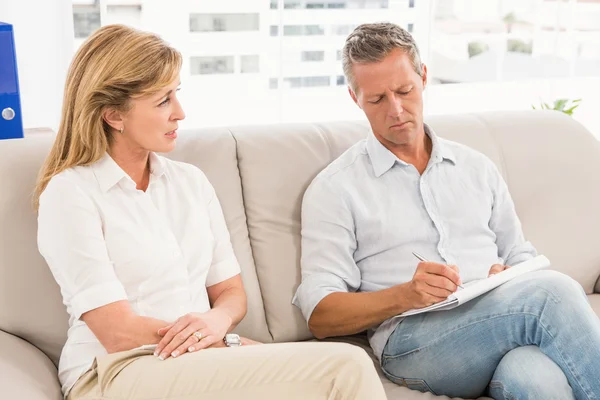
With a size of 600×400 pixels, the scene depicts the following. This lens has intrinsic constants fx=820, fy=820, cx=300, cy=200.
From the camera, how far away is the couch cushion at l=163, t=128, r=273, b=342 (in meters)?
2.00

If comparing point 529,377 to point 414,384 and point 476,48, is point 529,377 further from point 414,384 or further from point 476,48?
point 476,48

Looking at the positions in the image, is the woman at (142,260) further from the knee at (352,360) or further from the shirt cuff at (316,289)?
the shirt cuff at (316,289)

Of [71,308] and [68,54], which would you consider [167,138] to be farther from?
[68,54]

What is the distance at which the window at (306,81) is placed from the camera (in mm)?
4543

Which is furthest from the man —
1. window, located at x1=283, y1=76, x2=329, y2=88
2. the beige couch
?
window, located at x1=283, y1=76, x2=329, y2=88

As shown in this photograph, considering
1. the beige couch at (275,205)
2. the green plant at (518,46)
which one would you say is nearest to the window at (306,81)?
the green plant at (518,46)

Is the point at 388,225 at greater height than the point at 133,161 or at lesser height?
lesser

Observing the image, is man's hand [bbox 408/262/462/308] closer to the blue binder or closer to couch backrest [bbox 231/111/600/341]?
couch backrest [bbox 231/111/600/341]

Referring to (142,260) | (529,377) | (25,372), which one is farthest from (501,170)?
(25,372)

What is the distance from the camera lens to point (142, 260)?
5.51 feet

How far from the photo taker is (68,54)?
147 inches

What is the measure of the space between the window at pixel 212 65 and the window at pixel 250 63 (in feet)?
0.21

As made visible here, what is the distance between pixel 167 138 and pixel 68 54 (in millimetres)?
2207

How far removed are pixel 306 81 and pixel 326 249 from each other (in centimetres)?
277
